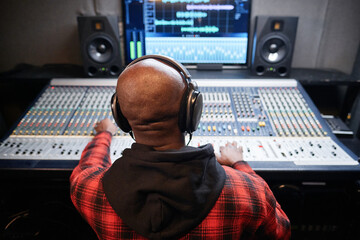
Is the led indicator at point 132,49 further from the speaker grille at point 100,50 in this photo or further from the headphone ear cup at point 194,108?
the headphone ear cup at point 194,108

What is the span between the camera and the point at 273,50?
180cm

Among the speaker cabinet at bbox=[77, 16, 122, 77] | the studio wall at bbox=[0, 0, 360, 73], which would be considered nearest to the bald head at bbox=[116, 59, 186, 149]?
the speaker cabinet at bbox=[77, 16, 122, 77]

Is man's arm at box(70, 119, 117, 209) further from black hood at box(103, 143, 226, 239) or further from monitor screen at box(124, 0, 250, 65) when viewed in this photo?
monitor screen at box(124, 0, 250, 65)

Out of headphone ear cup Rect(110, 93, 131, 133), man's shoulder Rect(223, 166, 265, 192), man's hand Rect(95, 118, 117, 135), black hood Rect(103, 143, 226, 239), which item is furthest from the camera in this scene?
man's hand Rect(95, 118, 117, 135)

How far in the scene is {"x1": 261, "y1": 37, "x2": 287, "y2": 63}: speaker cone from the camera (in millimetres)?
1777

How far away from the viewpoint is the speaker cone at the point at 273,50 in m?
1.78

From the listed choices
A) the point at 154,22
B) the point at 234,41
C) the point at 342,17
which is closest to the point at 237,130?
the point at 234,41

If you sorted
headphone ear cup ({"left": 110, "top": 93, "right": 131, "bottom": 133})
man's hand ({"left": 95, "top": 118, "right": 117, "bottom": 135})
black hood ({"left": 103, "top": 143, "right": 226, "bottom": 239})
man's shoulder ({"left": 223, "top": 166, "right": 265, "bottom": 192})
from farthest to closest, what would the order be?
man's hand ({"left": 95, "top": 118, "right": 117, "bottom": 135}) < headphone ear cup ({"left": 110, "top": 93, "right": 131, "bottom": 133}) < man's shoulder ({"left": 223, "top": 166, "right": 265, "bottom": 192}) < black hood ({"left": 103, "top": 143, "right": 226, "bottom": 239})

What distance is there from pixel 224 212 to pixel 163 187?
204mm

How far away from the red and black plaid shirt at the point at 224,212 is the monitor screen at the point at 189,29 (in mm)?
1254

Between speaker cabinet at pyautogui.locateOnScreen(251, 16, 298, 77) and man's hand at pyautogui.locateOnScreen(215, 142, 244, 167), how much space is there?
2.87 ft

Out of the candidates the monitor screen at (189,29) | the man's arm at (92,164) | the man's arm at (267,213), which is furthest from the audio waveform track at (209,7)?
the man's arm at (267,213)

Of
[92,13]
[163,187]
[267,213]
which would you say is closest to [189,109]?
[163,187]

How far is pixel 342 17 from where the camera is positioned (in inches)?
77.2
